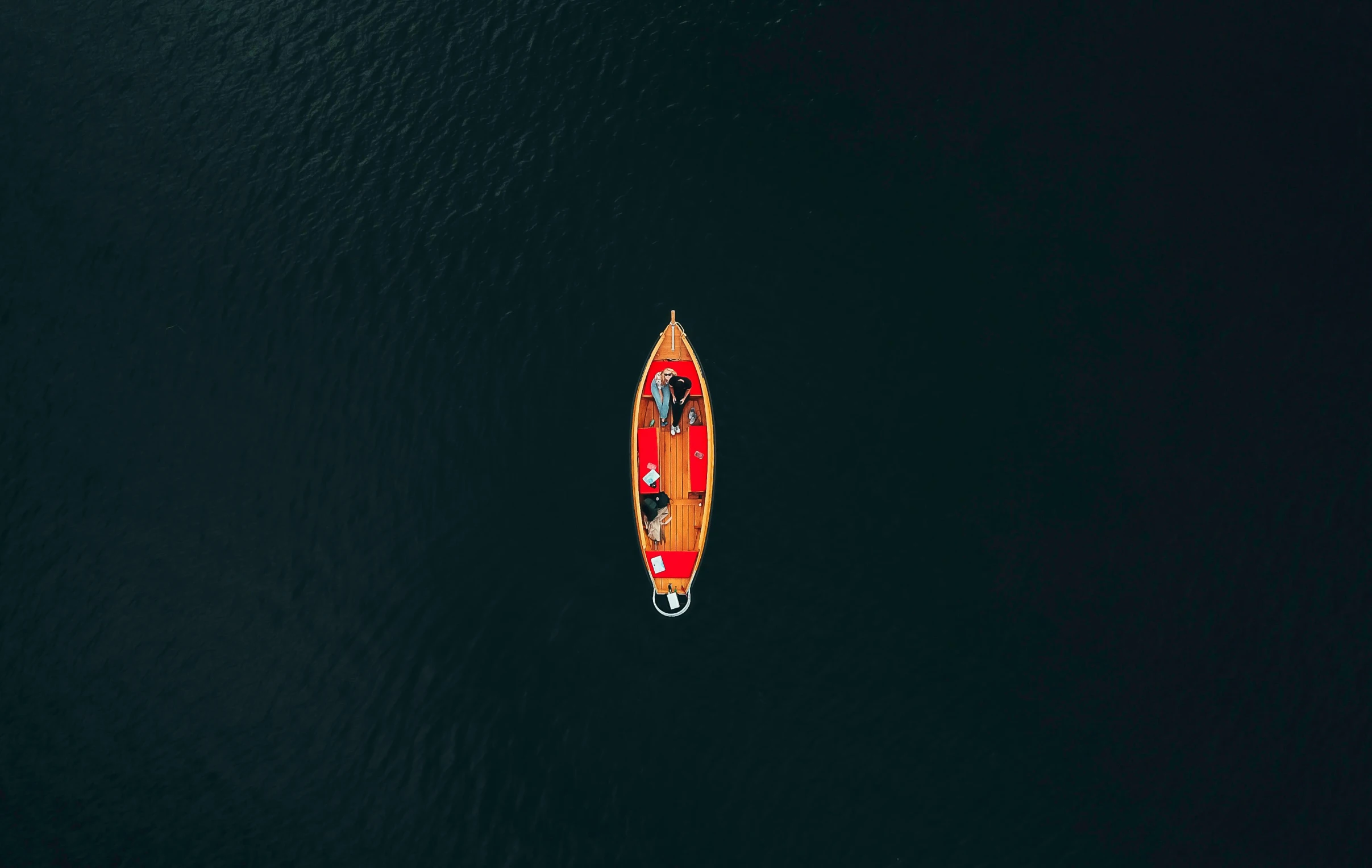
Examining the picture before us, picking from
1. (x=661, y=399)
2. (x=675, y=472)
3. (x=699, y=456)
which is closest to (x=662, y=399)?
(x=661, y=399)

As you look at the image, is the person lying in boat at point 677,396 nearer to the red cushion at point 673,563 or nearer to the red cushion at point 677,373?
the red cushion at point 677,373

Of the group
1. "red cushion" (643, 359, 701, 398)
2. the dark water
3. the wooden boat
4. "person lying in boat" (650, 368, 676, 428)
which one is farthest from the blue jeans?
the dark water

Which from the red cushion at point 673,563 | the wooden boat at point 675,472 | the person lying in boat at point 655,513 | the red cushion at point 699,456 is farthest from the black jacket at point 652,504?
the red cushion at point 673,563

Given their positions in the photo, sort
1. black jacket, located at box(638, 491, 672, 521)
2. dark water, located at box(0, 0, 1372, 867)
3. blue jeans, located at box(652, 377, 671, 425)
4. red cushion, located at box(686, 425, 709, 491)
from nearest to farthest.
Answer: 1. dark water, located at box(0, 0, 1372, 867)
2. black jacket, located at box(638, 491, 672, 521)
3. red cushion, located at box(686, 425, 709, 491)
4. blue jeans, located at box(652, 377, 671, 425)

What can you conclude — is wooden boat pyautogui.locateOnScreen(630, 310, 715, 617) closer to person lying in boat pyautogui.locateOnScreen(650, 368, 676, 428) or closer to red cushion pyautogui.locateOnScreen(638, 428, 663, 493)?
red cushion pyautogui.locateOnScreen(638, 428, 663, 493)

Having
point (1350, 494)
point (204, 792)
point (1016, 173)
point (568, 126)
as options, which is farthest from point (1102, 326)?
point (204, 792)

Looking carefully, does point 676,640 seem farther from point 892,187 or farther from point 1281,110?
point 1281,110

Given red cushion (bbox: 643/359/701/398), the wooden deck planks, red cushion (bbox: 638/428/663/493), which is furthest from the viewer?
red cushion (bbox: 643/359/701/398)
